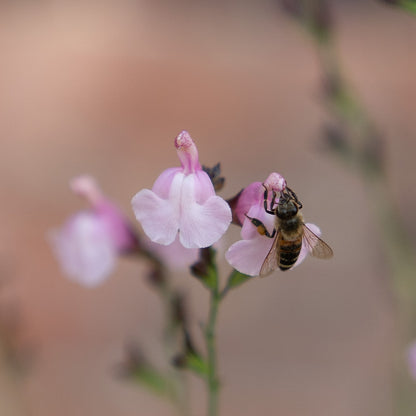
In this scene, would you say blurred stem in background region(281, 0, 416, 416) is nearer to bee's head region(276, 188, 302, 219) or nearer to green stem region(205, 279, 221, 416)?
bee's head region(276, 188, 302, 219)

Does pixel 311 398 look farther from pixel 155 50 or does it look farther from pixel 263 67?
pixel 155 50

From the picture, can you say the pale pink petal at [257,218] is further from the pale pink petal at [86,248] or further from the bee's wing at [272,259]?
the pale pink petal at [86,248]

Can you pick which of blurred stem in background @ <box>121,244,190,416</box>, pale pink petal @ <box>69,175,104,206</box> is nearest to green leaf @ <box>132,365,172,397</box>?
blurred stem in background @ <box>121,244,190,416</box>

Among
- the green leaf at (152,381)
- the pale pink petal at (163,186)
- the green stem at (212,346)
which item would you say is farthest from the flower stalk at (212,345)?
the green leaf at (152,381)

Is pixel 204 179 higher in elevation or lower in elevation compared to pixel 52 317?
higher

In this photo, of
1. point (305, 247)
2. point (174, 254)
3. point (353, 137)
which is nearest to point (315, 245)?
point (305, 247)

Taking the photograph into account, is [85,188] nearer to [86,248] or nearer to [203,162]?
[86,248]

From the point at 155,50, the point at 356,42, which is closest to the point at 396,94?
the point at 356,42
